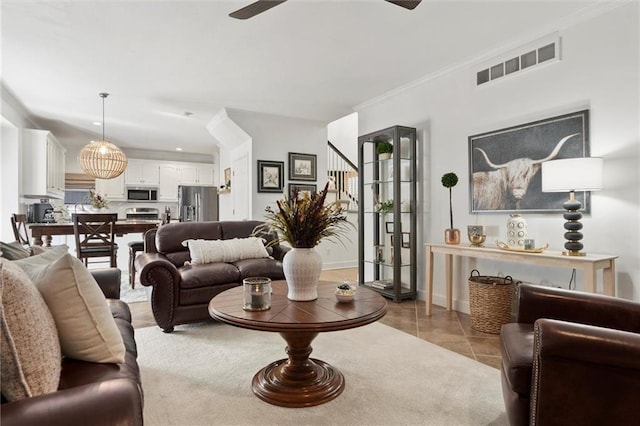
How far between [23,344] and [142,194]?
27.2 ft

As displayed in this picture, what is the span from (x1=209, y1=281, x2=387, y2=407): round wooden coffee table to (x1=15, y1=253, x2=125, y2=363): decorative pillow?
0.63m

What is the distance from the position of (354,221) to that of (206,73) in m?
3.88

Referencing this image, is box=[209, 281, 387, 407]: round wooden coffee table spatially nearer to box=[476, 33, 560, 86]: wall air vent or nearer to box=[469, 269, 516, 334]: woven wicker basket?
box=[469, 269, 516, 334]: woven wicker basket

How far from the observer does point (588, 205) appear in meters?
2.75

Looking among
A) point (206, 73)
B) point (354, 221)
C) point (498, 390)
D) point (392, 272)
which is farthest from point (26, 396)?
point (354, 221)

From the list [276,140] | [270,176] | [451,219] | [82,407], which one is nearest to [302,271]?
[82,407]

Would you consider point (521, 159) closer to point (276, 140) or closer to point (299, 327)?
point (299, 327)

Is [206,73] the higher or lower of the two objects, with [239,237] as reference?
higher

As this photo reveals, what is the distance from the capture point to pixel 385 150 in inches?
173

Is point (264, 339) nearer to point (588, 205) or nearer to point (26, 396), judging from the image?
point (26, 396)

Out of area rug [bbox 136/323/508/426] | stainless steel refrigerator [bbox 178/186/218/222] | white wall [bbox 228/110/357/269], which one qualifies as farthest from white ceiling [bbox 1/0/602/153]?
stainless steel refrigerator [bbox 178/186/218/222]

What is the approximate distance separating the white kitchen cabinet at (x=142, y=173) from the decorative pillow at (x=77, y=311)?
7848mm

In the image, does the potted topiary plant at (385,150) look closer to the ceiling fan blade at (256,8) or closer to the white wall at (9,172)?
the ceiling fan blade at (256,8)

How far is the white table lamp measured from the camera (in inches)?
97.7
